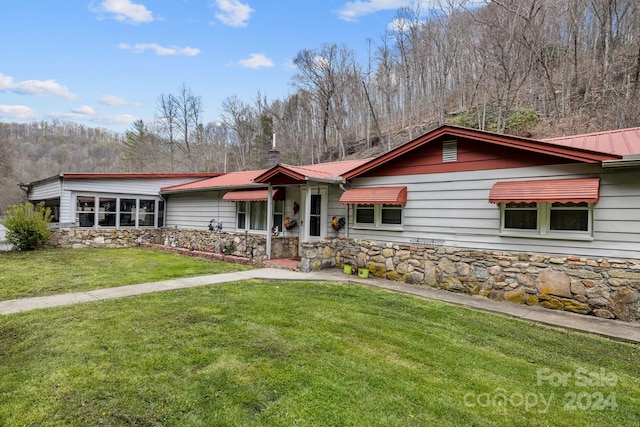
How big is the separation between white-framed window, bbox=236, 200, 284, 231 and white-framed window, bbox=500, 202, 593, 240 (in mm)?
6528

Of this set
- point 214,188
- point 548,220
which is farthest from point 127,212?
point 548,220

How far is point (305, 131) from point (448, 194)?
74.9 feet

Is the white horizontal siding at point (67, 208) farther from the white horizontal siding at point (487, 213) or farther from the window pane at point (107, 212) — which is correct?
the white horizontal siding at point (487, 213)

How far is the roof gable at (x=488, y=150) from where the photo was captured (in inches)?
217

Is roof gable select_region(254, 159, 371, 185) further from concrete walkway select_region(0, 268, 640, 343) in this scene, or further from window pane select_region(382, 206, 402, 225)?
concrete walkway select_region(0, 268, 640, 343)

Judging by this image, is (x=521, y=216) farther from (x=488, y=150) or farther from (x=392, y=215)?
(x=392, y=215)

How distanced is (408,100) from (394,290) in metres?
19.5

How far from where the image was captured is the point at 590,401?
2.99 metres

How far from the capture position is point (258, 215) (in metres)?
11.5

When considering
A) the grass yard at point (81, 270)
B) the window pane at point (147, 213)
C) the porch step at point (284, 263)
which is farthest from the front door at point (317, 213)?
the window pane at point (147, 213)

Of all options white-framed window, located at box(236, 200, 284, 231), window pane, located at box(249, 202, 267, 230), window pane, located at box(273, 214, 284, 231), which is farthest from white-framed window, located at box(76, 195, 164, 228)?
window pane, located at box(273, 214, 284, 231)

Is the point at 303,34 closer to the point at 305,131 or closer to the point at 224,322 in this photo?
the point at 305,131

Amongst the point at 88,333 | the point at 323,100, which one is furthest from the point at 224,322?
the point at 323,100

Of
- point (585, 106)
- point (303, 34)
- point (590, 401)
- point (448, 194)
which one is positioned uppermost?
point (303, 34)
